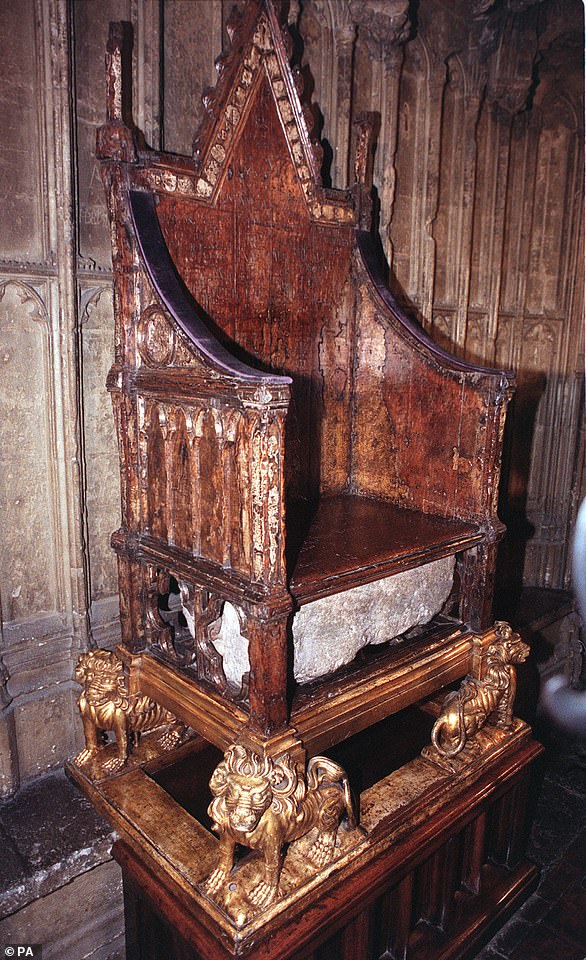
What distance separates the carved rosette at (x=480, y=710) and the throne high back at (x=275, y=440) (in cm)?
10

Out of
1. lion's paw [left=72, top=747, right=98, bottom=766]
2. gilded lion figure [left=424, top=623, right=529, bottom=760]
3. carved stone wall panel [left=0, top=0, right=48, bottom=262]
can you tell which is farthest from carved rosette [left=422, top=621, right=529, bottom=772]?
carved stone wall panel [left=0, top=0, right=48, bottom=262]

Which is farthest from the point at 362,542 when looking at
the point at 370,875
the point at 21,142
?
the point at 21,142

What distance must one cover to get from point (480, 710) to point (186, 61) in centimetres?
241

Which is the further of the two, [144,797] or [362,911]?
[144,797]

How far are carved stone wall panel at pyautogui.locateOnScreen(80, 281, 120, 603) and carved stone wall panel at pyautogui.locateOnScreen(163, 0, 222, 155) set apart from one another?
0.62 m

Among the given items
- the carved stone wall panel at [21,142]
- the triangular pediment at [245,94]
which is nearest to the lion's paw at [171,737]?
the carved stone wall panel at [21,142]

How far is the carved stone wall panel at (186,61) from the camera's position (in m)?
2.36

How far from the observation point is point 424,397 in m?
2.41

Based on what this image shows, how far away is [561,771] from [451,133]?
3.06 meters

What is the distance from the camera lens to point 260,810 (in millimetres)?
1656

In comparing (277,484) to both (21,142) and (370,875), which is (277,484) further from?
(21,142)

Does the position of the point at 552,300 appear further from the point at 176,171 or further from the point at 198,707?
the point at 198,707

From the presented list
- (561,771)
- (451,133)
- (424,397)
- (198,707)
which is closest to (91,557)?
(198,707)

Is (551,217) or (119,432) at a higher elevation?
(551,217)
